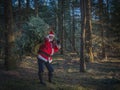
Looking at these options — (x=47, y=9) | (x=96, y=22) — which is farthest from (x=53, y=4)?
(x=96, y=22)

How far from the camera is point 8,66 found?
12188mm

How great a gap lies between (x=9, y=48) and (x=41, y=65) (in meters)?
3.41

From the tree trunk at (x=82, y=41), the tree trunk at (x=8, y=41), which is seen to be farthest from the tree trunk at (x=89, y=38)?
the tree trunk at (x=8, y=41)

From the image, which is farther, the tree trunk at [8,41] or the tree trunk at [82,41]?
the tree trunk at [82,41]

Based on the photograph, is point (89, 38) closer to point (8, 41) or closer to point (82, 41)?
point (82, 41)

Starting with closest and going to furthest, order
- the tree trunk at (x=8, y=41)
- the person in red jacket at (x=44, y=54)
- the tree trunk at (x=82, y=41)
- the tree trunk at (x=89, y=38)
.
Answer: the person in red jacket at (x=44, y=54) < the tree trunk at (x=8, y=41) < the tree trunk at (x=82, y=41) < the tree trunk at (x=89, y=38)

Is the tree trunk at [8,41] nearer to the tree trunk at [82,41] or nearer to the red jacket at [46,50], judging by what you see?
the red jacket at [46,50]

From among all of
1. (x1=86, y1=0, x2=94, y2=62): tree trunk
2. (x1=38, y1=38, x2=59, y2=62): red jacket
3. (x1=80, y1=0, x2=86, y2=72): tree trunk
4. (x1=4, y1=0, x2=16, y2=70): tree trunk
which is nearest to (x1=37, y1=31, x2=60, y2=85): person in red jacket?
(x1=38, y1=38, x2=59, y2=62): red jacket

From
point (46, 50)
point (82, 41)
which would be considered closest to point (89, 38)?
point (82, 41)

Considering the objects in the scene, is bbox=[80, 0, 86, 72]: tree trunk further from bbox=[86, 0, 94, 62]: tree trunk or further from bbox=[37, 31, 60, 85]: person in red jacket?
bbox=[86, 0, 94, 62]: tree trunk

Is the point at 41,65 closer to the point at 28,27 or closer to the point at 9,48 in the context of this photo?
the point at 9,48

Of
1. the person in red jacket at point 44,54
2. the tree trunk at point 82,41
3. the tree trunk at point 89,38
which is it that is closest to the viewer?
the person in red jacket at point 44,54

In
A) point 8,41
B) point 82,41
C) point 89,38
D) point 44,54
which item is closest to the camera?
point 44,54

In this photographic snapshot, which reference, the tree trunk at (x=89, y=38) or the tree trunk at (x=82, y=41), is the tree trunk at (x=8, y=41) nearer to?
the tree trunk at (x=82, y=41)
